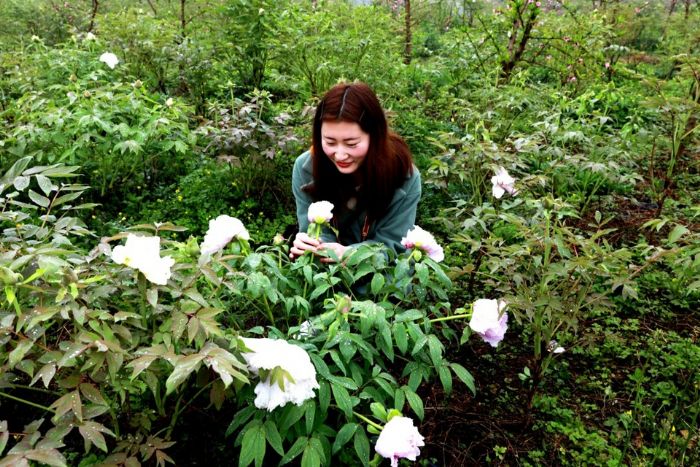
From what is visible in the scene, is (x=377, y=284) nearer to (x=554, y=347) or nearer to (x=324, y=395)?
(x=324, y=395)

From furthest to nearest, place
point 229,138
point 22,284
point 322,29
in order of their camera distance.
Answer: point 322,29, point 229,138, point 22,284

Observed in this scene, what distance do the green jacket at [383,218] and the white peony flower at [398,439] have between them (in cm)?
105

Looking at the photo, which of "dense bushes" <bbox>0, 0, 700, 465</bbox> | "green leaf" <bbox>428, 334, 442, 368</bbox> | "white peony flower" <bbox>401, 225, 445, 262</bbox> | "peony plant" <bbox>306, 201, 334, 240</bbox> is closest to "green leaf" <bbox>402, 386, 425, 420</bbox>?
"dense bushes" <bbox>0, 0, 700, 465</bbox>

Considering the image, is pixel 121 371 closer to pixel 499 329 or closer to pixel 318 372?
pixel 318 372

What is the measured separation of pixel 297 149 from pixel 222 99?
1.50 meters

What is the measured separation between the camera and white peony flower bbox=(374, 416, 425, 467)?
117cm

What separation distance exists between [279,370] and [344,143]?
1051mm

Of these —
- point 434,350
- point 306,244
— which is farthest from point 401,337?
point 306,244

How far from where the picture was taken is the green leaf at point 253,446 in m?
1.23

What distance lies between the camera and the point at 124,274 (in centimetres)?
131

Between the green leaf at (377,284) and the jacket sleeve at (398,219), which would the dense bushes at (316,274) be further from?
the jacket sleeve at (398,219)

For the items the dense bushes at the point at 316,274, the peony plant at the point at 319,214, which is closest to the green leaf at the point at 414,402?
the dense bushes at the point at 316,274

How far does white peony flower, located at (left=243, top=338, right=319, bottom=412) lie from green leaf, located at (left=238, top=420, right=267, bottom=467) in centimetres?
12

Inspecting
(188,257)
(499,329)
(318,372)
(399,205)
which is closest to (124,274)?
(188,257)
